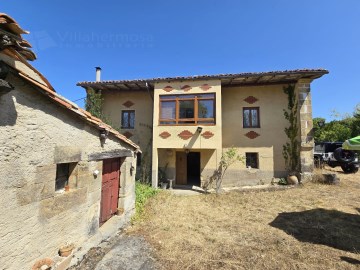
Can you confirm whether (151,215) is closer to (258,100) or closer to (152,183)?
(152,183)

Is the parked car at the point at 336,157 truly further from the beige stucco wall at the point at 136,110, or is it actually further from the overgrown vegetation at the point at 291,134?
the beige stucco wall at the point at 136,110

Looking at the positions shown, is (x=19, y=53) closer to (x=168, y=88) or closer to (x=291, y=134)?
(x=168, y=88)

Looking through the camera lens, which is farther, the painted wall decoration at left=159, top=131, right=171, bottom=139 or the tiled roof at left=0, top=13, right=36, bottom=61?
the painted wall decoration at left=159, top=131, right=171, bottom=139

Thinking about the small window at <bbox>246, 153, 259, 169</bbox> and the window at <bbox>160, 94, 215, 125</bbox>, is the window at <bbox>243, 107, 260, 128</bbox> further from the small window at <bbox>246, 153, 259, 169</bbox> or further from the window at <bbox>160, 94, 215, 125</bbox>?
the window at <bbox>160, 94, 215, 125</bbox>

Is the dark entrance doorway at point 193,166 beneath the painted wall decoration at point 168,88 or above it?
beneath

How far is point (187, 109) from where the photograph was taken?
11508mm

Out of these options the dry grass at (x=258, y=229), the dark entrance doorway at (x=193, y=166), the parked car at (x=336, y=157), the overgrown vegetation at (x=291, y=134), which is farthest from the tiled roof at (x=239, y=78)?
the dry grass at (x=258, y=229)

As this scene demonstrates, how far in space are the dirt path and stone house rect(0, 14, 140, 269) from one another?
0.43 m

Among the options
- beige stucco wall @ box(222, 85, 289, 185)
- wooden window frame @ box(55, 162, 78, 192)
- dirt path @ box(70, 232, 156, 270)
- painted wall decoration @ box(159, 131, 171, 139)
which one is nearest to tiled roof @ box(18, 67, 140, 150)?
wooden window frame @ box(55, 162, 78, 192)

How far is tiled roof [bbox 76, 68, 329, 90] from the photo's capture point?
10469 mm

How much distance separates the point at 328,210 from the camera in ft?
24.2

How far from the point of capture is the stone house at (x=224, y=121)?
11.0 metres

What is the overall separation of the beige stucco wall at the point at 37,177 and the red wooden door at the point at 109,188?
95cm

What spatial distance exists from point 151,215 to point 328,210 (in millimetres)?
6675
